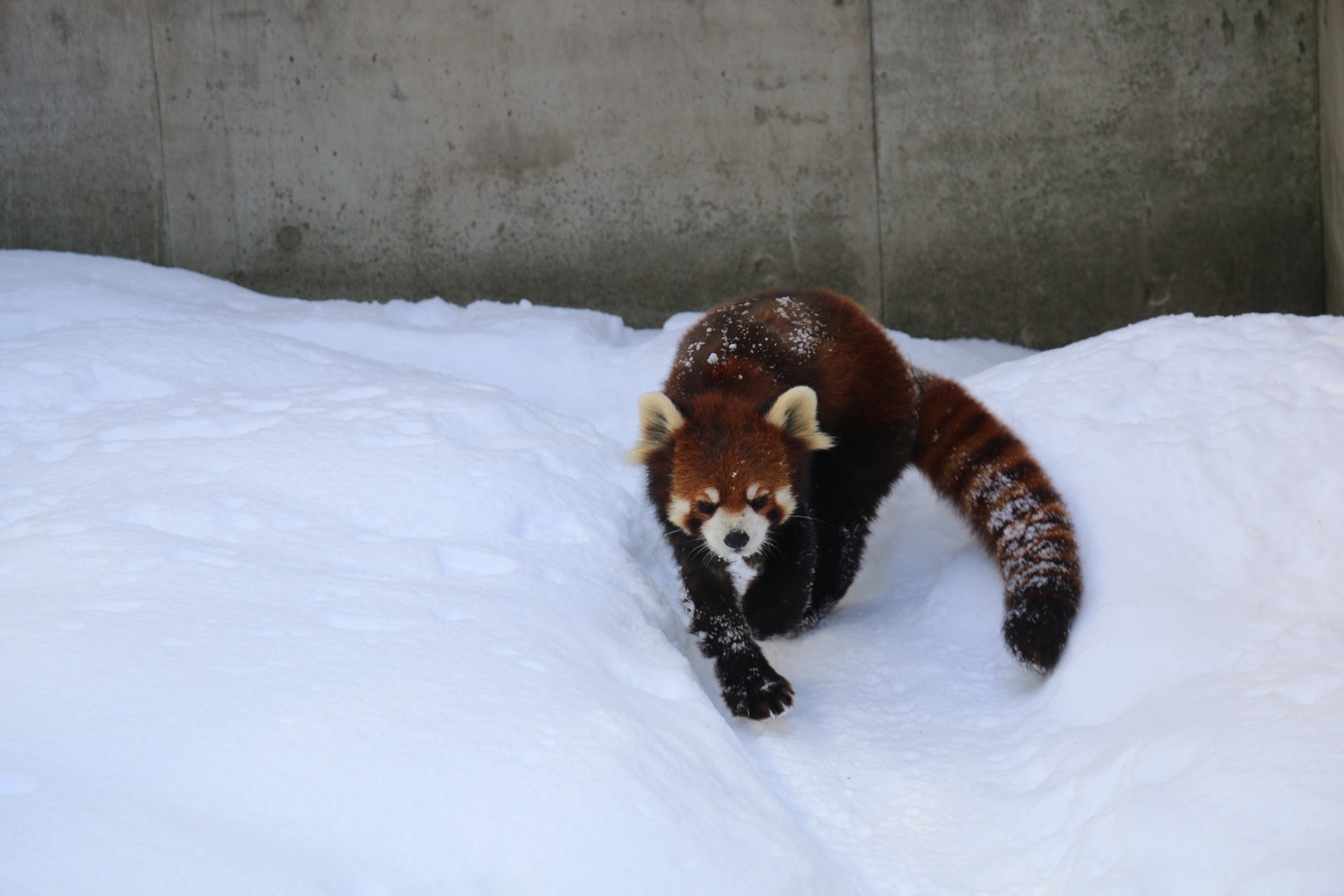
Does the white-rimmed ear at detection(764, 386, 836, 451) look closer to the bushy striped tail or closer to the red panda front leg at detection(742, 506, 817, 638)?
the red panda front leg at detection(742, 506, 817, 638)

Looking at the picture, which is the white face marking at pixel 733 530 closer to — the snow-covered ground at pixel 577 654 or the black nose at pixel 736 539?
the black nose at pixel 736 539

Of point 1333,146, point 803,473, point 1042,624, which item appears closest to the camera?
point 1042,624

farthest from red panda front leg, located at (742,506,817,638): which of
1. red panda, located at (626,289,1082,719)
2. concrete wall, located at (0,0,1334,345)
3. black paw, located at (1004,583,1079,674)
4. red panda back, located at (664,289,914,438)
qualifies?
concrete wall, located at (0,0,1334,345)

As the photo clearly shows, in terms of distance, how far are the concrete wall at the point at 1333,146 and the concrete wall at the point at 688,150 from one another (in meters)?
0.11

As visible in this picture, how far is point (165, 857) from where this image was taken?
199cm

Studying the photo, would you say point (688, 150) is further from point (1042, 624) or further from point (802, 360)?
point (1042, 624)

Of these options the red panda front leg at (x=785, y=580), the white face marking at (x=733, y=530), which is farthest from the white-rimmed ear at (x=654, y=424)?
the red panda front leg at (x=785, y=580)

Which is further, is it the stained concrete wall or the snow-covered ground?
the stained concrete wall

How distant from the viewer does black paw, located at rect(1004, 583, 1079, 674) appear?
318cm

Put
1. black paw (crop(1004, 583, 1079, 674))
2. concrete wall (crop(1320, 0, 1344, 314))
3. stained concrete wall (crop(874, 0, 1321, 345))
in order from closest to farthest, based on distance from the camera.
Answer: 1. black paw (crop(1004, 583, 1079, 674))
2. concrete wall (crop(1320, 0, 1344, 314))
3. stained concrete wall (crop(874, 0, 1321, 345))

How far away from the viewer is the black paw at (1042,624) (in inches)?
125

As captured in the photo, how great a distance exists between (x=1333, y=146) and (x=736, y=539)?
4386 millimetres

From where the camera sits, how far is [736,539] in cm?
325

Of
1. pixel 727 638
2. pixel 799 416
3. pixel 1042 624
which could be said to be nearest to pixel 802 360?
pixel 799 416
